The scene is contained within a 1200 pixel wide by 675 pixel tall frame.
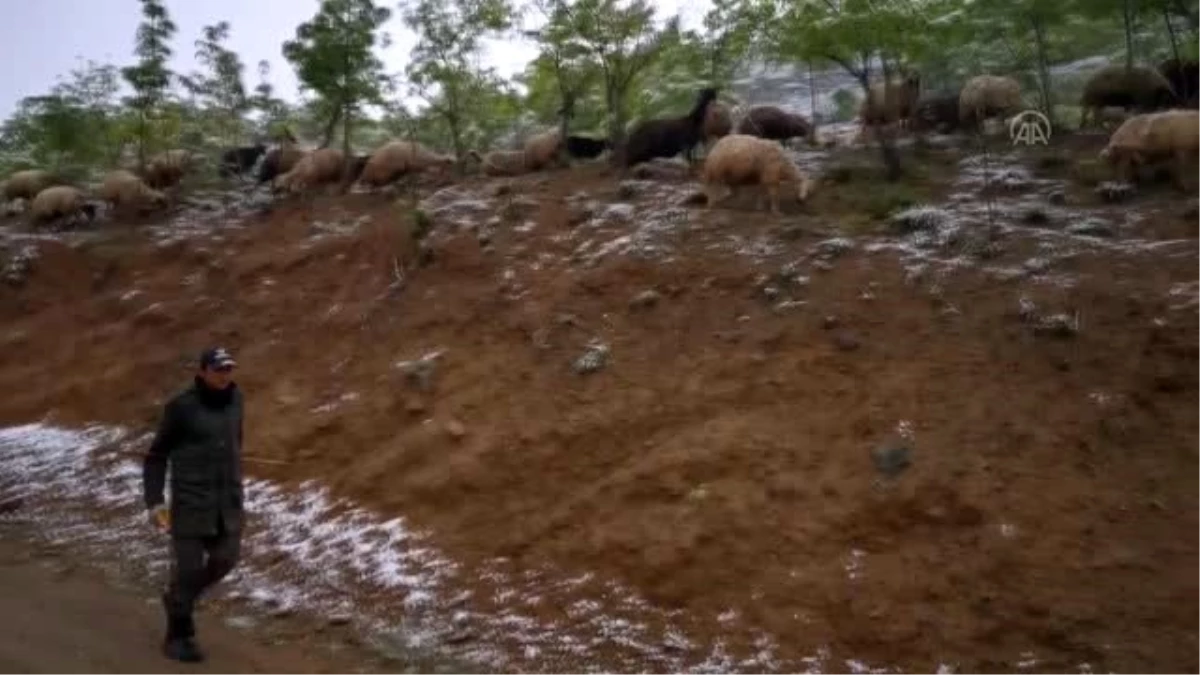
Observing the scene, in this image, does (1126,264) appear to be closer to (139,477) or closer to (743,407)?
(743,407)

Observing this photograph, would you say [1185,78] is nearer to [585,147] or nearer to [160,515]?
[585,147]

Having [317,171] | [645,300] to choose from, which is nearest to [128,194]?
[317,171]

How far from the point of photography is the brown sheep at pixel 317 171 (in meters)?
18.8

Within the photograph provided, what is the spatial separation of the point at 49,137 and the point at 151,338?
10.7 metres

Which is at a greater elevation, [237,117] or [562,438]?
[237,117]

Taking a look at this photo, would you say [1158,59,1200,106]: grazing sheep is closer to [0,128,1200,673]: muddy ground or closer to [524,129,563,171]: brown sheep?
[0,128,1200,673]: muddy ground

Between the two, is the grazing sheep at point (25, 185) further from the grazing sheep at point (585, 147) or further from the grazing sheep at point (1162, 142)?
the grazing sheep at point (1162, 142)

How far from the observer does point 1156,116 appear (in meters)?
12.1

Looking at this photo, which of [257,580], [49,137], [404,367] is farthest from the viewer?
[49,137]

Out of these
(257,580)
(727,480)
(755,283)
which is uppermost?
(755,283)

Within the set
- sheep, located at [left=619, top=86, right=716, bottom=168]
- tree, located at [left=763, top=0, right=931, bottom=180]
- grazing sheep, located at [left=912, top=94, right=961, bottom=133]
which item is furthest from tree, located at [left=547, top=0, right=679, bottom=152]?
grazing sheep, located at [left=912, top=94, right=961, bottom=133]

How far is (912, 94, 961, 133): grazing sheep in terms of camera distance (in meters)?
17.3

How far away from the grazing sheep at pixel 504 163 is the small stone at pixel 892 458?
10990 mm

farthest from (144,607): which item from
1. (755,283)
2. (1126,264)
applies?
(1126,264)
